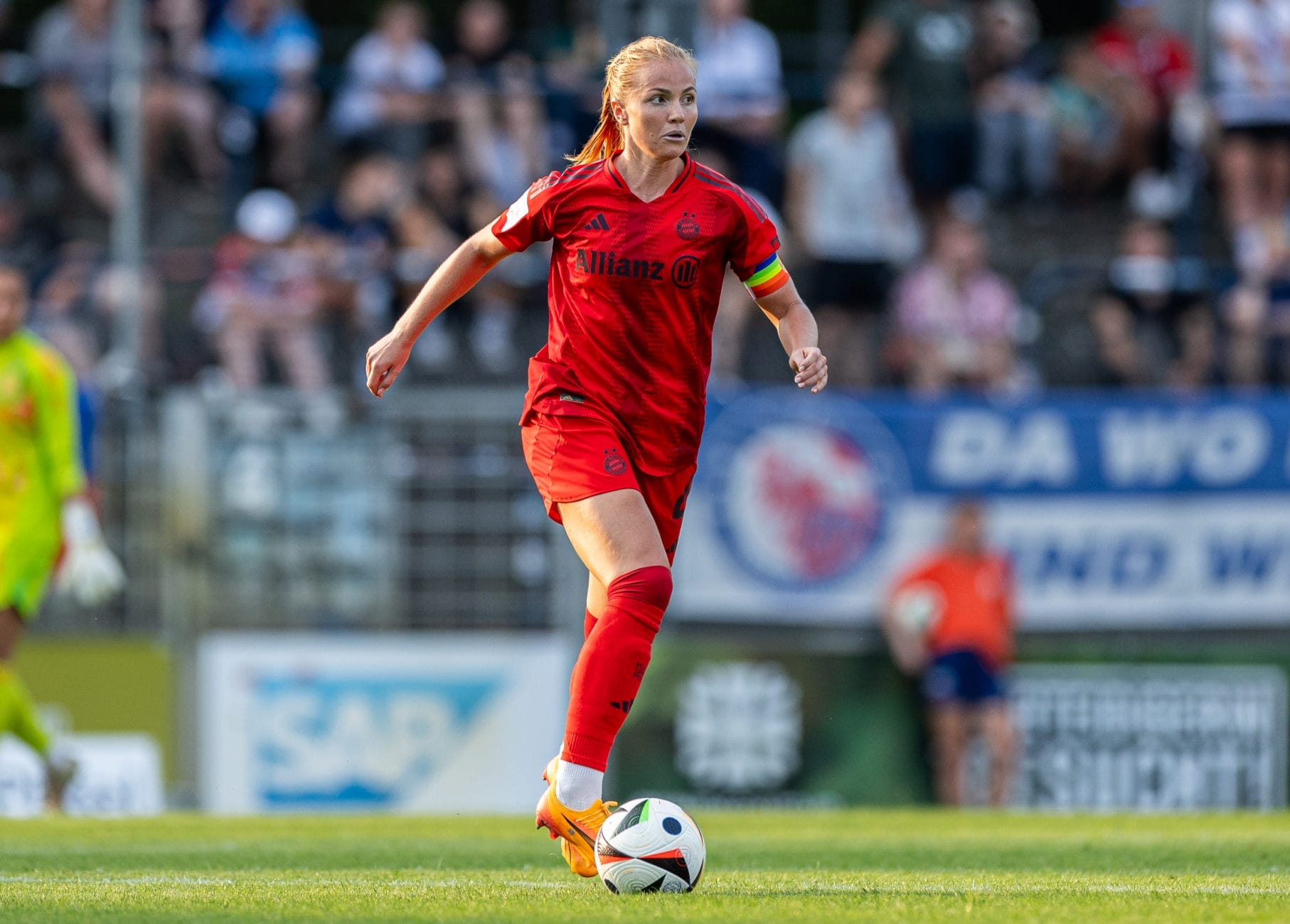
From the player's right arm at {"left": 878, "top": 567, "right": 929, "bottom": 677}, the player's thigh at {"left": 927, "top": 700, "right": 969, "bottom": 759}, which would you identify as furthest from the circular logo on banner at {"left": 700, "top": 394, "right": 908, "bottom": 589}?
the player's thigh at {"left": 927, "top": 700, "right": 969, "bottom": 759}

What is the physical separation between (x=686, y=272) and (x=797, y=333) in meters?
0.39

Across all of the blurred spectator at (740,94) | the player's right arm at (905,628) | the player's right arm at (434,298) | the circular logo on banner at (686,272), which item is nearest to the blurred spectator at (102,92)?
the blurred spectator at (740,94)

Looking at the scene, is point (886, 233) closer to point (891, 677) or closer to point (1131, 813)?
point (891, 677)

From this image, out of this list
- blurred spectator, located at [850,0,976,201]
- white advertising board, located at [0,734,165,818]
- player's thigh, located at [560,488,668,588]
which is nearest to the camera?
player's thigh, located at [560,488,668,588]

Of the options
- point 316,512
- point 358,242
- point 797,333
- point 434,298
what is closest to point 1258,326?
point 358,242

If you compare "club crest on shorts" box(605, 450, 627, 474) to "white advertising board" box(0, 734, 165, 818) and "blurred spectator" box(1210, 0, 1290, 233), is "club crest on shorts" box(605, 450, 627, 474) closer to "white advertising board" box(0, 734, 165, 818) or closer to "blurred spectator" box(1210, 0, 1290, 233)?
"white advertising board" box(0, 734, 165, 818)

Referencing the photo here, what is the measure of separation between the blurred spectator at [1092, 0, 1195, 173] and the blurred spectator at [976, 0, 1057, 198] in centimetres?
57

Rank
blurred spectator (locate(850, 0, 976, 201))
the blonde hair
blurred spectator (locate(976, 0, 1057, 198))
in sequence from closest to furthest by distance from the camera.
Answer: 1. the blonde hair
2. blurred spectator (locate(850, 0, 976, 201))
3. blurred spectator (locate(976, 0, 1057, 198))

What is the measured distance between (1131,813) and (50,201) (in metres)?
9.24

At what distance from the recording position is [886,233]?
15.0 metres

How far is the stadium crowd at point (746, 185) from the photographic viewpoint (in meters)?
14.2

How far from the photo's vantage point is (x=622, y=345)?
588cm

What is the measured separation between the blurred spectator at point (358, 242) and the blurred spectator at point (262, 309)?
0.14m

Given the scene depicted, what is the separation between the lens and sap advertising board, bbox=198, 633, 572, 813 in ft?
43.2
